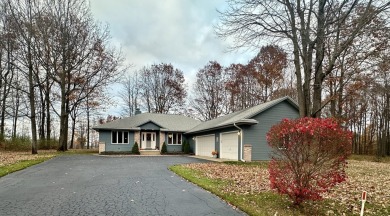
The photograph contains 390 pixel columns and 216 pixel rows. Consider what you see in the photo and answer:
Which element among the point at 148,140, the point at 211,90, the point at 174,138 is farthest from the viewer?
the point at 211,90

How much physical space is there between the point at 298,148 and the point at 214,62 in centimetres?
3461

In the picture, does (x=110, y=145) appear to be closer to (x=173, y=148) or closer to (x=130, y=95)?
(x=173, y=148)

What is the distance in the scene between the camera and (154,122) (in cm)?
2819

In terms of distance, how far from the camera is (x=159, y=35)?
19906 mm

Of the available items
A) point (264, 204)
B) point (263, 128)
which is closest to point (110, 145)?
point (263, 128)

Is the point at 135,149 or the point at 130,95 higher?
the point at 130,95

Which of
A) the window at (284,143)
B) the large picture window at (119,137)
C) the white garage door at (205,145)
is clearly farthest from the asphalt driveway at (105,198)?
Result: the large picture window at (119,137)

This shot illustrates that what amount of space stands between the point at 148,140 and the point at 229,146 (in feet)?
38.7

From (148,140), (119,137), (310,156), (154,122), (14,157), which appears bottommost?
(14,157)

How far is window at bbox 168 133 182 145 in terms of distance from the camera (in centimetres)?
2920

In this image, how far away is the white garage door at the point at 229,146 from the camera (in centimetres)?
1882

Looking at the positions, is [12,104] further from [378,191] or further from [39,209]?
[378,191]

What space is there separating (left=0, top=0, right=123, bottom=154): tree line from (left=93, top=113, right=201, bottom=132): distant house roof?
15.6 ft

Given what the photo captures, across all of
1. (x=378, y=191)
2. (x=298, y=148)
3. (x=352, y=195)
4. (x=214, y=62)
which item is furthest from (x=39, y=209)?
(x=214, y=62)
